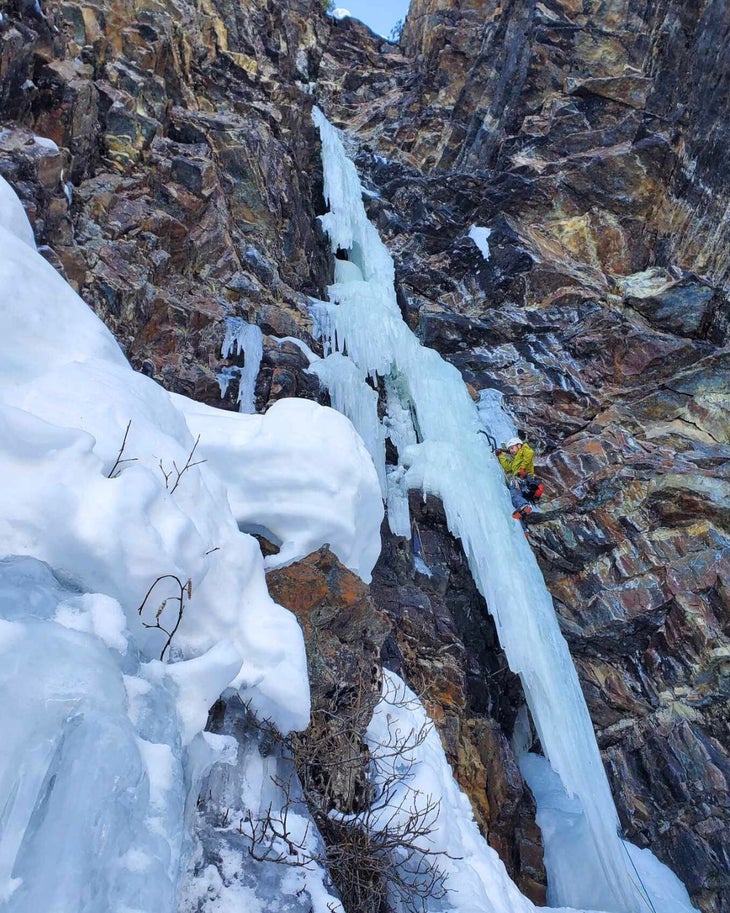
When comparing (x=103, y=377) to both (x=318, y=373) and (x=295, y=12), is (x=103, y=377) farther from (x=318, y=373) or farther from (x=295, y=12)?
(x=295, y=12)

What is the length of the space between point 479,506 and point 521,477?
873 millimetres

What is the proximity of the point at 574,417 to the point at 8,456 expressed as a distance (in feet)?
33.6

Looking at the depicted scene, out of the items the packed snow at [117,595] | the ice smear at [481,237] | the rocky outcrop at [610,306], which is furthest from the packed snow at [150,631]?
the ice smear at [481,237]

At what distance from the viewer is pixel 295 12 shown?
58.5ft

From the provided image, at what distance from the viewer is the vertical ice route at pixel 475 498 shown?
7270 mm

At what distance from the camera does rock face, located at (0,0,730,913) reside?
7.91 m

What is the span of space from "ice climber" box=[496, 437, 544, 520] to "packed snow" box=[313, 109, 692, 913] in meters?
0.17

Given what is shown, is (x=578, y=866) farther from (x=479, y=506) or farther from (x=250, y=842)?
(x=250, y=842)

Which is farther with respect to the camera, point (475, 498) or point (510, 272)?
point (510, 272)

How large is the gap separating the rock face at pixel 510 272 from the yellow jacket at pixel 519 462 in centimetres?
95

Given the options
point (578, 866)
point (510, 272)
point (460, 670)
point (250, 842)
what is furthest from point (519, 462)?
point (250, 842)

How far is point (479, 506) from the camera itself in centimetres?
933

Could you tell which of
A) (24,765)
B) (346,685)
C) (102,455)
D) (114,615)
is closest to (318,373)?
(346,685)

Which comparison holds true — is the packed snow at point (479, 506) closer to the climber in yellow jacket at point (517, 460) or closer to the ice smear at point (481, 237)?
the climber in yellow jacket at point (517, 460)
